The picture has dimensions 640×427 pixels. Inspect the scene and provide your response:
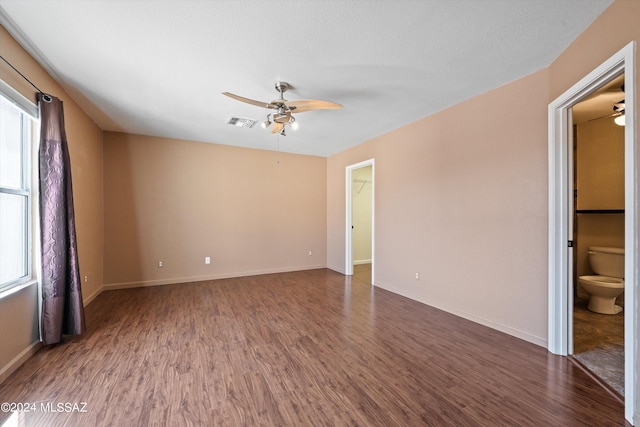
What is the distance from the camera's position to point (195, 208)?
5.04 metres

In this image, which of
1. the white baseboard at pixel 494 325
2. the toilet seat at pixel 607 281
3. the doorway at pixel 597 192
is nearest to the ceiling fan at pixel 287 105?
the white baseboard at pixel 494 325

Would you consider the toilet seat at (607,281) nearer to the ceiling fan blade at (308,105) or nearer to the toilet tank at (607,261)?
the toilet tank at (607,261)

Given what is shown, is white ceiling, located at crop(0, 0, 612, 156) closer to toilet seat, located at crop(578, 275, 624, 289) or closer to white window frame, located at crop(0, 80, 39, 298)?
white window frame, located at crop(0, 80, 39, 298)

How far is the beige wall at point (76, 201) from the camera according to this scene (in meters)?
2.05

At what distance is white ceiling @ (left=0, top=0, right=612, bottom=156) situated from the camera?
177 cm

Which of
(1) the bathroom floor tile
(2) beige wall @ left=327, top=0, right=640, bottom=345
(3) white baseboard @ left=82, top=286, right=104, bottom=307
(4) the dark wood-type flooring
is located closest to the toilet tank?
(1) the bathroom floor tile

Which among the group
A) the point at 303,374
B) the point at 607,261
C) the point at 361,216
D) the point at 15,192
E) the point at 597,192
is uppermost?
the point at 597,192

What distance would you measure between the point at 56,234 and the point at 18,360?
106cm

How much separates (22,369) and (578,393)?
4.24 metres

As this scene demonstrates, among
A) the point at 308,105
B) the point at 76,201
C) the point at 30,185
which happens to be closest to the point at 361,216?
the point at 308,105

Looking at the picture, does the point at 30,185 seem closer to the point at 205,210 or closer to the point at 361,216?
the point at 205,210

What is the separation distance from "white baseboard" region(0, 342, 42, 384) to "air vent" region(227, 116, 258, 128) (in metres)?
3.17

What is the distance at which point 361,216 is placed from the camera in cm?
681

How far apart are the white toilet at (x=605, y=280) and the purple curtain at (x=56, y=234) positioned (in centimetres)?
581
